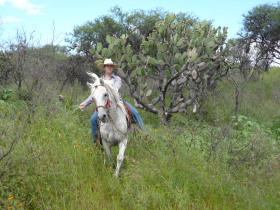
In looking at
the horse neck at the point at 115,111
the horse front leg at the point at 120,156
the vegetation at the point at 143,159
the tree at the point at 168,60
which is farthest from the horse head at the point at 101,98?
the tree at the point at 168,60

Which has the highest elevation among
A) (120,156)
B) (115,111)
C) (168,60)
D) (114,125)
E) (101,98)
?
(168,60)

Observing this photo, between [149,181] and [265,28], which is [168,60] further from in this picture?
[265,28]

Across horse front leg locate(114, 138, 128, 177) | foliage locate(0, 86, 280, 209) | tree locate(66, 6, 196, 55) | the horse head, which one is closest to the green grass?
foliage locate(0, 86, 280, 209)

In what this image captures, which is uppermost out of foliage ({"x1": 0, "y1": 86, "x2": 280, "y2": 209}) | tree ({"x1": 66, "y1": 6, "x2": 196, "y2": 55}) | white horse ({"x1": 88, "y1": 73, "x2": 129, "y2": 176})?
tree ({"x1": 66, "y1": 6, "x2": 196, "y2": 55})

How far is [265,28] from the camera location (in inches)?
749

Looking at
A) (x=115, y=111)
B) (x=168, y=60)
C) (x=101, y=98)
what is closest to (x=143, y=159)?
(x=115, y=111)

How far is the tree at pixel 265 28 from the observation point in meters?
18.6

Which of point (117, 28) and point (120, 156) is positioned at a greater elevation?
point (117, 28)

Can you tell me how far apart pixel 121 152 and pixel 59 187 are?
1.27 meters

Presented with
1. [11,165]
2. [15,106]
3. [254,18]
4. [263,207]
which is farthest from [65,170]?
[254,18]

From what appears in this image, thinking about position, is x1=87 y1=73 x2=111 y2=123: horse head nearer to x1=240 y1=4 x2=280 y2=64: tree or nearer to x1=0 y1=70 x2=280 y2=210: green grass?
x1=0 y1=70 x2=280 y2=210: green grass

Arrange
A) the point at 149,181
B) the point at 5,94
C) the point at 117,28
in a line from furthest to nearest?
the point at 117,28
the point at 5,94
the point at 149,181

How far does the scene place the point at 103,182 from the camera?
4.54 meters

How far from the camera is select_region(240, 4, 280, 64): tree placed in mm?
18562
